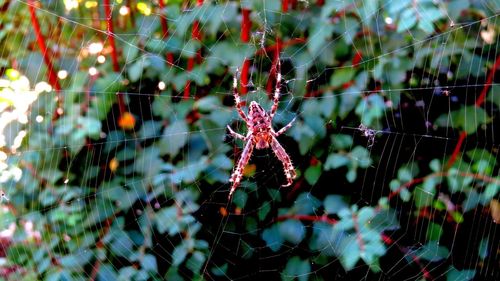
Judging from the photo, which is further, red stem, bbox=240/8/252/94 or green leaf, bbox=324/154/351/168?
green leaf, bbox=324/154/351/168

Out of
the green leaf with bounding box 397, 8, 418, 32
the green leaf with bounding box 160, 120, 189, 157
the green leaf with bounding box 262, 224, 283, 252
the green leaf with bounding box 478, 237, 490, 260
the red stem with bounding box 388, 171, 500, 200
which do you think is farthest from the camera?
the green leaf with bounding box 262, 224, 283, 252

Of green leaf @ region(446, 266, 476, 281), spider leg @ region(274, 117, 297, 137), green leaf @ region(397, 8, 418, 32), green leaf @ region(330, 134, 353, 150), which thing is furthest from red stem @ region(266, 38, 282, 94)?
green leaf @ region(446, 266, 476, 281)

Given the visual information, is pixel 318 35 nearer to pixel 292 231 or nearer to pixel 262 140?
pixel 262 140

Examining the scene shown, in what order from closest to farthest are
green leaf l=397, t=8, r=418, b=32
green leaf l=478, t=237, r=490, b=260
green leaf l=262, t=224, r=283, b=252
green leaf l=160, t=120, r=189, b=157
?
green leaf l=397, t=8, r=418, b=32 < green leaf l=478, t=237, r=490, b=260 < green leaf l=160, t=120, r=189, b=157 < green leaf l=262, t=224, r=283, b=252

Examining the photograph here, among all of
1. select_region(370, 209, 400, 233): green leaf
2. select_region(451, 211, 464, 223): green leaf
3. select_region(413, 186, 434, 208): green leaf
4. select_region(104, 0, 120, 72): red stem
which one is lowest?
select_region(370, 209, 400, 233): green leaf

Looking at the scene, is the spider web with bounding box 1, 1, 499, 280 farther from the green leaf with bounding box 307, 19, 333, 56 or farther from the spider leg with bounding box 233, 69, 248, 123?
the spider leg with bounding box 233, 69, 248, 123

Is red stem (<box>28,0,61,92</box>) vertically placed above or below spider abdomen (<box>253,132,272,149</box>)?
above

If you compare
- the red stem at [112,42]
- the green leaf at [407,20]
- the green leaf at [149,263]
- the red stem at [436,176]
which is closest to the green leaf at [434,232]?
the red stem at [436,176]

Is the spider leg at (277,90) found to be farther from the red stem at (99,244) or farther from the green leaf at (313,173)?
the red stem at (99,244)

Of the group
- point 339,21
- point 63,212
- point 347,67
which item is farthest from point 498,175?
point 63,212
